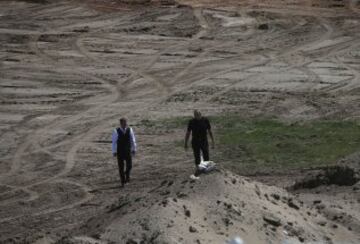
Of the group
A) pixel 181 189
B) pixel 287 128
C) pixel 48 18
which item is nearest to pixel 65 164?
pixel 287 128

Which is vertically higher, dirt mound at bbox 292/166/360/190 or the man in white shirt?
the man in white shirt

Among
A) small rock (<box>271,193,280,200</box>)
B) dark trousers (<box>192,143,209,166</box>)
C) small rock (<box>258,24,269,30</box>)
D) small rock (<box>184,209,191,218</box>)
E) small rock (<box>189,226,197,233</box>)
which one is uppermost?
small rock (<box>184,209,191,218</box>)

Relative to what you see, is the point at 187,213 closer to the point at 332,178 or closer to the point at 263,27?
the point at 332,178

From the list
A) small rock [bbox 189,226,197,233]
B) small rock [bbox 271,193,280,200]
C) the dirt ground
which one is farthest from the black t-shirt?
small rock [bbox 189,226,197,233]

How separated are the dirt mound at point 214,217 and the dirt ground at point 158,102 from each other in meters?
0.02

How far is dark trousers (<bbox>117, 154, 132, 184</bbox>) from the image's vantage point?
18800 mm

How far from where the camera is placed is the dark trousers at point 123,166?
18.8m

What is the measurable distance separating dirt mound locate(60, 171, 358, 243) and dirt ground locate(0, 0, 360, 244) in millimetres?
24

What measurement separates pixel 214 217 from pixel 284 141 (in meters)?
10.3

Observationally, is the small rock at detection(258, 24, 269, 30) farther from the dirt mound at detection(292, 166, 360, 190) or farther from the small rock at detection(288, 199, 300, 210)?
the small rock at detection(288, 199, 300, 210)

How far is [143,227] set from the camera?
12484 millimetres

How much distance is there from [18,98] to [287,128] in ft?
30.1

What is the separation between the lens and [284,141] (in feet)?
75.0

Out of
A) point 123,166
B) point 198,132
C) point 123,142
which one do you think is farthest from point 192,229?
point 123,166
